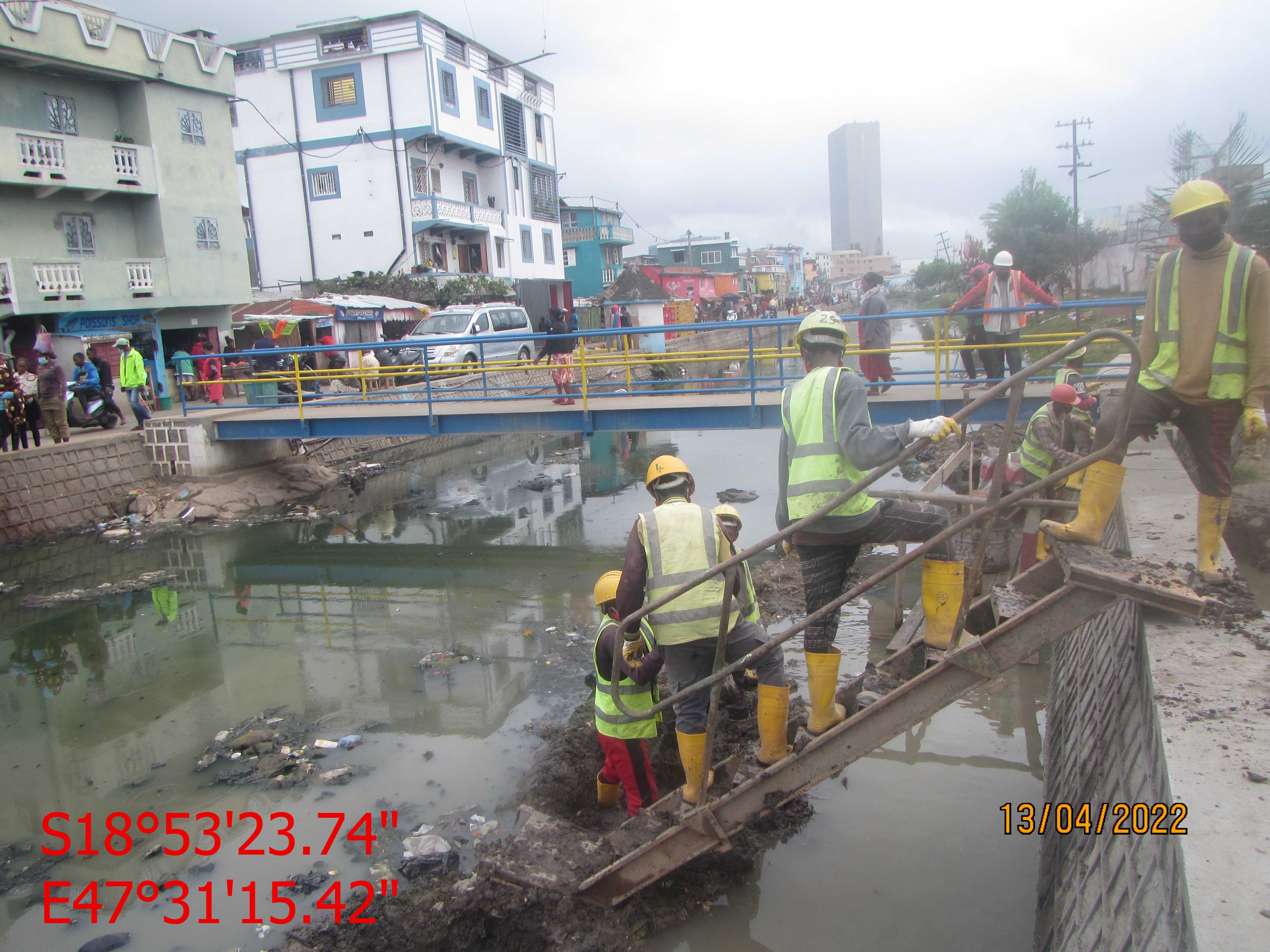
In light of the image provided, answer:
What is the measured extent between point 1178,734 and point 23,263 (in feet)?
64.1

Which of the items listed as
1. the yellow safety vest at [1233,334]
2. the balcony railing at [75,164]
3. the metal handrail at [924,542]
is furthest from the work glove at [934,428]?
the balcony railing at [75,164]

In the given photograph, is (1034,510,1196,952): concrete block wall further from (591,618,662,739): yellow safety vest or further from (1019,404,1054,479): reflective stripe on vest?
(591,618,662,739): yellow safety vest

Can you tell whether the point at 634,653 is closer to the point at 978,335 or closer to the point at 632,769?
the point at 632,769

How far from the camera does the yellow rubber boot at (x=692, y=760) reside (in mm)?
3516

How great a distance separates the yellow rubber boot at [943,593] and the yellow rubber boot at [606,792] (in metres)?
1.99

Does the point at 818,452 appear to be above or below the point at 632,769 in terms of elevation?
above

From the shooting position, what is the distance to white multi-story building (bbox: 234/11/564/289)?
103ft

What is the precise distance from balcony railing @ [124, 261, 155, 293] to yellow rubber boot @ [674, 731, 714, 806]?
19.3 meters

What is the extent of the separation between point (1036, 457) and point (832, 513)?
3081 mm

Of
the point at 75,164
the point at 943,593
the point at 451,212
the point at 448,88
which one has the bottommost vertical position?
the point at 943,593

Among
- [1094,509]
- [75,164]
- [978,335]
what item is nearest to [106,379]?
[75,164]

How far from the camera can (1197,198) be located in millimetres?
3301

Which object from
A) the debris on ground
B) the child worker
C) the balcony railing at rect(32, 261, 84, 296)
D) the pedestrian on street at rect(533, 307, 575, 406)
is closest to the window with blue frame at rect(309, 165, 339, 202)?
the balcony railing at rect(32, 261, 84, 296)

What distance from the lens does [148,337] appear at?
1888 centimetres
